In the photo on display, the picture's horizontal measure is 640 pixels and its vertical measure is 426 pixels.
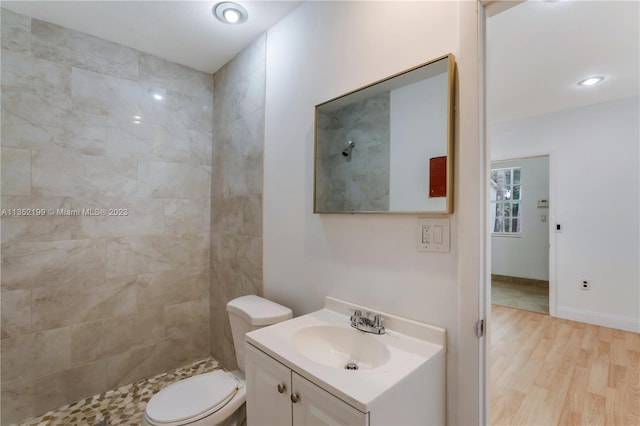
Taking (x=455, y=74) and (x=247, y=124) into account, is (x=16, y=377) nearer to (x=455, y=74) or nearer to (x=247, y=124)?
(x=247, y=124)

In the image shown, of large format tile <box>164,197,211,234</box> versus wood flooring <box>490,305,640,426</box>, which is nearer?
wood flooring <box>490,305,640,426</box>

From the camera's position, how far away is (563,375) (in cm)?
223

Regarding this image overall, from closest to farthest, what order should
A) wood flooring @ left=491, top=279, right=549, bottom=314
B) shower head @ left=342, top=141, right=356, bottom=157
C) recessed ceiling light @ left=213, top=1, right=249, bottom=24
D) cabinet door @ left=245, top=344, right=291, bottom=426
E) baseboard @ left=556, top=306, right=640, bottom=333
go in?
cabinet door @ left=245, top=344, right=291, bottom=426
shower head @ left=342, top=141, right=356, bottom=157
recessed ceiling light @ left=213, top=1, right=249, bottom=24
baseboard @ left=556, top=306, right=640, bottom=333
wood flooring @ left=491, top=279, right=549, bottom=314

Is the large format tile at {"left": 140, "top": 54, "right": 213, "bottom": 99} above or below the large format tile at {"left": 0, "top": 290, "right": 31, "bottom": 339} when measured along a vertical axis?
above

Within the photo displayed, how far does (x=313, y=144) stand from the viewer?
1.58m

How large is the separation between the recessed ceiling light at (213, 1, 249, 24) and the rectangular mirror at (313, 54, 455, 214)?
2.67 feet

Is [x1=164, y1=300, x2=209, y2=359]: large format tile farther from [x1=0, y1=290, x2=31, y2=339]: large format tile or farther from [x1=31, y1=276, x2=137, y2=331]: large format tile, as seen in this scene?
[x1=0, y1=290, x2=31, y2=339]: large format tile

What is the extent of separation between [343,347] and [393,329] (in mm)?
229

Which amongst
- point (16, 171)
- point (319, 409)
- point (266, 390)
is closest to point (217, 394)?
point (266, 390)

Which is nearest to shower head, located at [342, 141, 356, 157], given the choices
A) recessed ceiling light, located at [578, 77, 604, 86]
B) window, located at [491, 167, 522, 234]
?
recessed ceiling light, located at [578, 77, 604, 86]

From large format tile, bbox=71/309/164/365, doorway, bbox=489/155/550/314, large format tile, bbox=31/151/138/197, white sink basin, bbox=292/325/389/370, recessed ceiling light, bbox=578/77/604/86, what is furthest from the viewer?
doorway, bbox=489/155/550/314

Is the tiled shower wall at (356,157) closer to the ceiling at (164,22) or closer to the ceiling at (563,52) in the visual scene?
the ceiling at (563,52)

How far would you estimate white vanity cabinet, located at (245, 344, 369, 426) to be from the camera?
81cm

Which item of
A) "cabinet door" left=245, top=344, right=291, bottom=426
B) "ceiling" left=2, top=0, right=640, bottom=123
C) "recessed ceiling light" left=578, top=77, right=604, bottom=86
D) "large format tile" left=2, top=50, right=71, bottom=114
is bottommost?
"cabinet door" left=245, top=344, right=291, bottom=426
